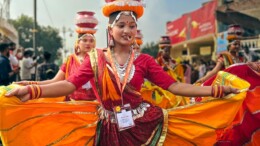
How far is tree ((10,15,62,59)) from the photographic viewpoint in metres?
85.8

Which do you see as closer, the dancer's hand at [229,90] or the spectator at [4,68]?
the dancer's hand at [229,90]

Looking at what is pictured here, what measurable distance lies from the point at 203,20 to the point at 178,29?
742 cm

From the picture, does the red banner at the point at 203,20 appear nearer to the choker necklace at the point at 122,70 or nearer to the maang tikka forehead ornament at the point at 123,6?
the maang tikka forehead ornament at the point at 123,6

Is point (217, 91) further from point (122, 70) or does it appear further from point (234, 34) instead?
point (234, 34)

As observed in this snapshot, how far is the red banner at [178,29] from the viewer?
120ft

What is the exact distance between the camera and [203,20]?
31359mm

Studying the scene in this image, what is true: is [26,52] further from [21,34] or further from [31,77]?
[21,34]

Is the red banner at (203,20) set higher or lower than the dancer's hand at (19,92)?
higher

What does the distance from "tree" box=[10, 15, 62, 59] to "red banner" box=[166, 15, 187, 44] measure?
4787 cm

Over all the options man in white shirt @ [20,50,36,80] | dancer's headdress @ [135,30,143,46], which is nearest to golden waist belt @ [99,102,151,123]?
dancer's headdress @ [135,30,143,46]

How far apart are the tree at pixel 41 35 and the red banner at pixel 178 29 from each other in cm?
4787

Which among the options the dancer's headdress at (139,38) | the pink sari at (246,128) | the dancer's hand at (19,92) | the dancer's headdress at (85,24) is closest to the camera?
the dancer's hand at (19,92)

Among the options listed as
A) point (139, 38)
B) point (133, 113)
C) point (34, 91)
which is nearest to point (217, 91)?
point (133, 113)

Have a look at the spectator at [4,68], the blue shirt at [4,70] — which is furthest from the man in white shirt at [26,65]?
the blue shirt at [4,70]
